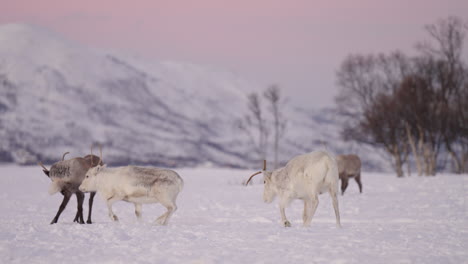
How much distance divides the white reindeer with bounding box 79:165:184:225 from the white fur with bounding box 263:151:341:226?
2.38m

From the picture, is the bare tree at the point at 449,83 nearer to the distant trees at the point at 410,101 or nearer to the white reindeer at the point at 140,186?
the distant trees at the point at 410,101

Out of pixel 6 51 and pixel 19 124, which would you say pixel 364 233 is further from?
pixel 6 51

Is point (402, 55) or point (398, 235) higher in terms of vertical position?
point (402, 55)

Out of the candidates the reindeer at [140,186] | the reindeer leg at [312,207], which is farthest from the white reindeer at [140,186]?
the reindeer leg at [312,207]

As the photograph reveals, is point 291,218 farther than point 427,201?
No

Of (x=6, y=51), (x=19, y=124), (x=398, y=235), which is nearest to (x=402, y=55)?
(x=398, y=235)

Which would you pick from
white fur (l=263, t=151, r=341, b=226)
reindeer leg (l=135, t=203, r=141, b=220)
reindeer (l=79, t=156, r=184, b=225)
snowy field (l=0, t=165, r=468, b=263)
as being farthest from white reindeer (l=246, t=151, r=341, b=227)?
reindeer leg (l=135, t=203, r=141, b=220)

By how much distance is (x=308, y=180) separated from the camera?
11.3 m

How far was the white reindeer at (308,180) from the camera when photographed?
11102 millimetres

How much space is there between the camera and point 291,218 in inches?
573

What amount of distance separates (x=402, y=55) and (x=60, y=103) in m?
137

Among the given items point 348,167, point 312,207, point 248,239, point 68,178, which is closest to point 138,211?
point 68,178

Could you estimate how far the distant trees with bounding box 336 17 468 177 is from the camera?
39062 millimetres

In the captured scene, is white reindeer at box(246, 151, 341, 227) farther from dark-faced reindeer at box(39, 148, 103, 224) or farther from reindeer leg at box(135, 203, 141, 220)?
dark-faced reindeer at box(39, 148, 103, 224)
